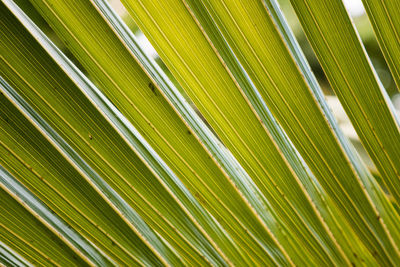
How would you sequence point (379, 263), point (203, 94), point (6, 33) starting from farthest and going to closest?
1. point (379, 263)
2. point (203, 94)
3. point (6, 33)

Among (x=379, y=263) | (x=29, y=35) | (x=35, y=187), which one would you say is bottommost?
(x=379, y=263)

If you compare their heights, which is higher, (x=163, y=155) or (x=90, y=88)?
(x=90, y=88)

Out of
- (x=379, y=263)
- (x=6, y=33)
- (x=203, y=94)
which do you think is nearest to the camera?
(x=6, y=33)

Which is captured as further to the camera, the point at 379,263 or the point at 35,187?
the point at 379,263

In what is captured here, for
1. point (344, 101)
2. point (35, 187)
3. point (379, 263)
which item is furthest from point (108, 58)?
point (379, 263)

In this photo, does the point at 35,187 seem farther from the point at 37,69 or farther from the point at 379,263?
the point at 379,263

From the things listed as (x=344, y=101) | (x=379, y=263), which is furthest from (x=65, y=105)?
(x=379, y=263)

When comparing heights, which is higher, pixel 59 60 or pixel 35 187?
pixel 59 60

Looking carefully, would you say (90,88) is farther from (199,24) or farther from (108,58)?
(199,24)

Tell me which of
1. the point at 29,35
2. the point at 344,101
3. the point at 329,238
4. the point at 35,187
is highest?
the point at 29,35
